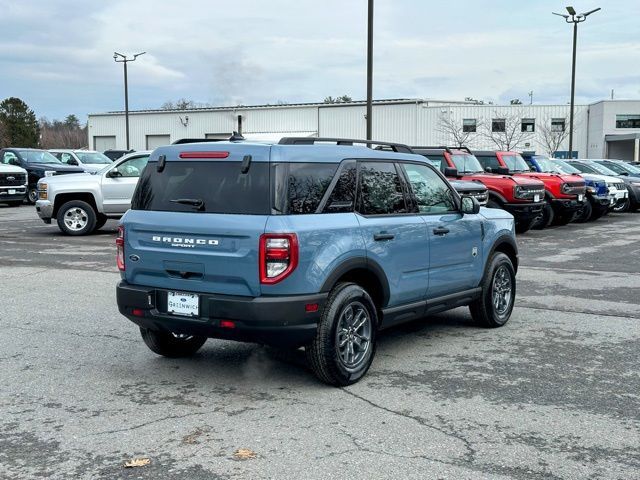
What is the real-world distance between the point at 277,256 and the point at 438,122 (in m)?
54.6

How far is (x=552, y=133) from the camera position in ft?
193

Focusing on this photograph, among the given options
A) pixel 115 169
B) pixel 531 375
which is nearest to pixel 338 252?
pixel 531 375

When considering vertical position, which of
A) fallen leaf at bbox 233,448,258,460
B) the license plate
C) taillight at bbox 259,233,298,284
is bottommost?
fallen leaf at bbox 233,448,258,460

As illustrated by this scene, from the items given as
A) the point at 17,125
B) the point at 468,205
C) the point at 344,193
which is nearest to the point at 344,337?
the point at 344,193

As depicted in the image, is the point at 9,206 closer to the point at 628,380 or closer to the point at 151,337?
the point at 151,337

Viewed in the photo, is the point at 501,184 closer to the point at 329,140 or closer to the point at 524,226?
the point at 524,226

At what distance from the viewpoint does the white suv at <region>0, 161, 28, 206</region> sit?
25047 millimetres

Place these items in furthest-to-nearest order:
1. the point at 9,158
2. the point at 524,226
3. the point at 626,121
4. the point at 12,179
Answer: the point at 626,121
the point at 9,158
the point at 12,179
the point at 524,226

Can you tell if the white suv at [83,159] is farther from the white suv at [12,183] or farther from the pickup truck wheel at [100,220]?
the pickup truck wheel at [100,220]

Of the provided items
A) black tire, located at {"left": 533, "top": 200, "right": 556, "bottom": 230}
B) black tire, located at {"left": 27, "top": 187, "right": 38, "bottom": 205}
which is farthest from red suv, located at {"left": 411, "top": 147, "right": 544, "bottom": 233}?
black tire, located at {"left": 27, "top": 187, "right": 38, "bottom": 205}

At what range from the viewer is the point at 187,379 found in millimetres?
5824

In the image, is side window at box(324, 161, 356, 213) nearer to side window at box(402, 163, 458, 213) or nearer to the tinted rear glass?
the tinted rear glass

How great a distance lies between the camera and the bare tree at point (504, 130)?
197ft

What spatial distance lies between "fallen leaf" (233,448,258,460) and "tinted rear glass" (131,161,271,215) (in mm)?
1665
